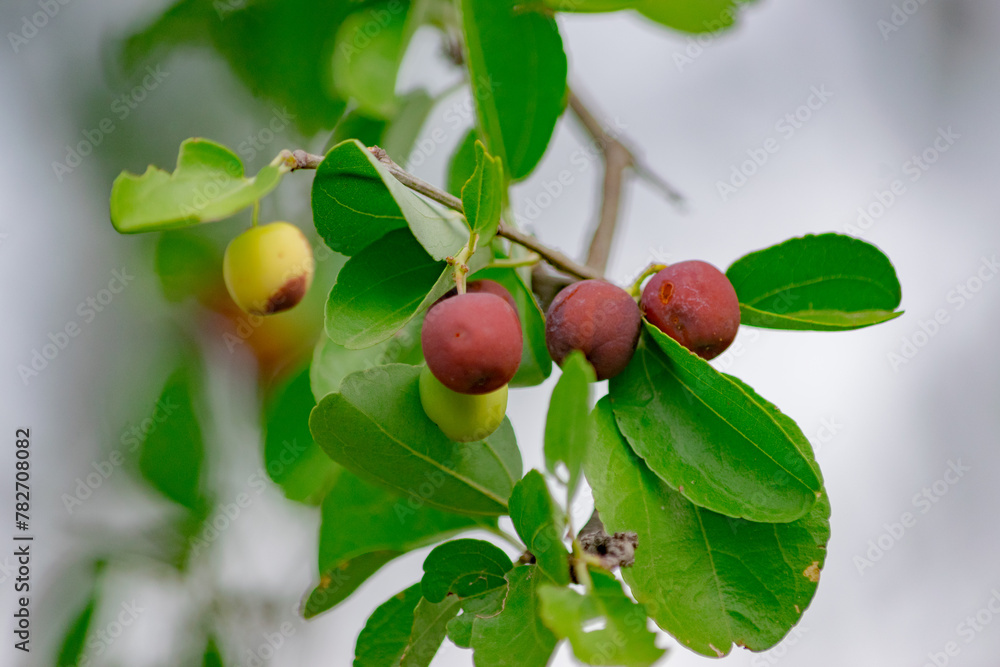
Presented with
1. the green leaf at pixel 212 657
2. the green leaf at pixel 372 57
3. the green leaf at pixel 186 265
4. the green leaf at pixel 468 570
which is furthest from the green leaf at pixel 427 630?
the green leaf at pixel 186 265

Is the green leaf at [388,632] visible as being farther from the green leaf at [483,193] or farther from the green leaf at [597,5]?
the green leaf at [597,5]

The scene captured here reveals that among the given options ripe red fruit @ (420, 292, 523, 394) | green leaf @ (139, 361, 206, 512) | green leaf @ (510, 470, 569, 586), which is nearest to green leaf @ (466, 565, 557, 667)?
green leaf @ (510, 470, 569, 586)

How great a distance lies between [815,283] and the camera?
1.95ft

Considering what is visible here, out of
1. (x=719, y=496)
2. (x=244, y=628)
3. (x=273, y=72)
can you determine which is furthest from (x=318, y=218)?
(x=244, y=628)

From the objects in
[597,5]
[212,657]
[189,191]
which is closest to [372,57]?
[597,5]

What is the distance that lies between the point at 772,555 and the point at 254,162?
0.91m

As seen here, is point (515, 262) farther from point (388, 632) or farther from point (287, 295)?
point (388, 632)

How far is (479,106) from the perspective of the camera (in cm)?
65

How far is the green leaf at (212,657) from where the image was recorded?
3.46 feet

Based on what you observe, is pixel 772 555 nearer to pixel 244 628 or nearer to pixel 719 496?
pixel 719 496

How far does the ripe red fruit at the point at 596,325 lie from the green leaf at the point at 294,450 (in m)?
0.36

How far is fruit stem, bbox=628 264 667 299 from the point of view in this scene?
591 millimetres

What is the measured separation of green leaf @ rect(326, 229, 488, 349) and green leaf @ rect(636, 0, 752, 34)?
0.25m

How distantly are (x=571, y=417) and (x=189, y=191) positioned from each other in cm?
25
